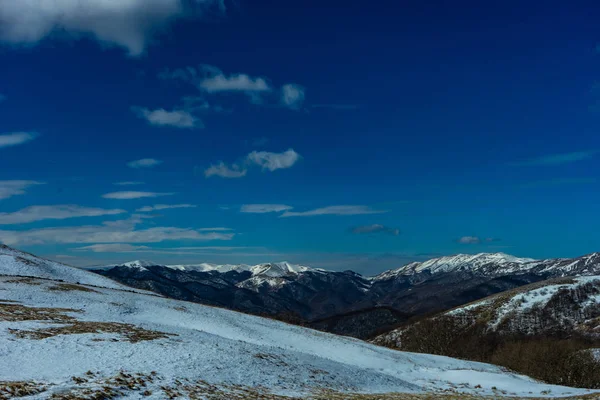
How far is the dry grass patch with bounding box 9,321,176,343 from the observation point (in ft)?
83.4

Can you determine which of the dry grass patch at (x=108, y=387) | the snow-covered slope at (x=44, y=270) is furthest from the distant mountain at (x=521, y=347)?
the snow-covered slope at (x=44, y=270)

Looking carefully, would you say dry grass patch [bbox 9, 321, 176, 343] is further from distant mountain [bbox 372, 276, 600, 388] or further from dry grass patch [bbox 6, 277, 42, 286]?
distant mountain [bbox 372, 276, 600, 388]

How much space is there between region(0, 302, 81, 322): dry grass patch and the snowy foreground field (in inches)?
4.0

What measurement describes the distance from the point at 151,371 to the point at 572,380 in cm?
7251

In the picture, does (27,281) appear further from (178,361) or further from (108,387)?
(108,387)

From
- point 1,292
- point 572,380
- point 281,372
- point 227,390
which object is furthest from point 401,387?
point 572,380

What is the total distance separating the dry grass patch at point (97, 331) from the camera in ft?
83.4

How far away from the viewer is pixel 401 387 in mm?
29859

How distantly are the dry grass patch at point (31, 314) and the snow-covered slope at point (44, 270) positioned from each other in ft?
114

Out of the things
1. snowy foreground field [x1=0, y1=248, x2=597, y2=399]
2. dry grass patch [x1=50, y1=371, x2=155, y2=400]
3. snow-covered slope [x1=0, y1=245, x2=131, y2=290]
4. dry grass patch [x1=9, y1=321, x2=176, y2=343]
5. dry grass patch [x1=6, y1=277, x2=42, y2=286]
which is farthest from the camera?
snow-covered slope [x1=0, y1=245, x2=131, y2=290]

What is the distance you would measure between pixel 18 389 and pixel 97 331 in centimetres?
1495

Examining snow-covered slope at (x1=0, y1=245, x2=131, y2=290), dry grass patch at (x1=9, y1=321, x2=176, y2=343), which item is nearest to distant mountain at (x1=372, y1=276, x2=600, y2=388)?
dry grass patch at (x1=9, y1=321, x2=176, y2=343)

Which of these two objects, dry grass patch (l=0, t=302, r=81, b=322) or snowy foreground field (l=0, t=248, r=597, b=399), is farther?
dry grass patch (l=0, t=302, r=81, b=322)

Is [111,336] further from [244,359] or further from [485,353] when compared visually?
[485,353]
